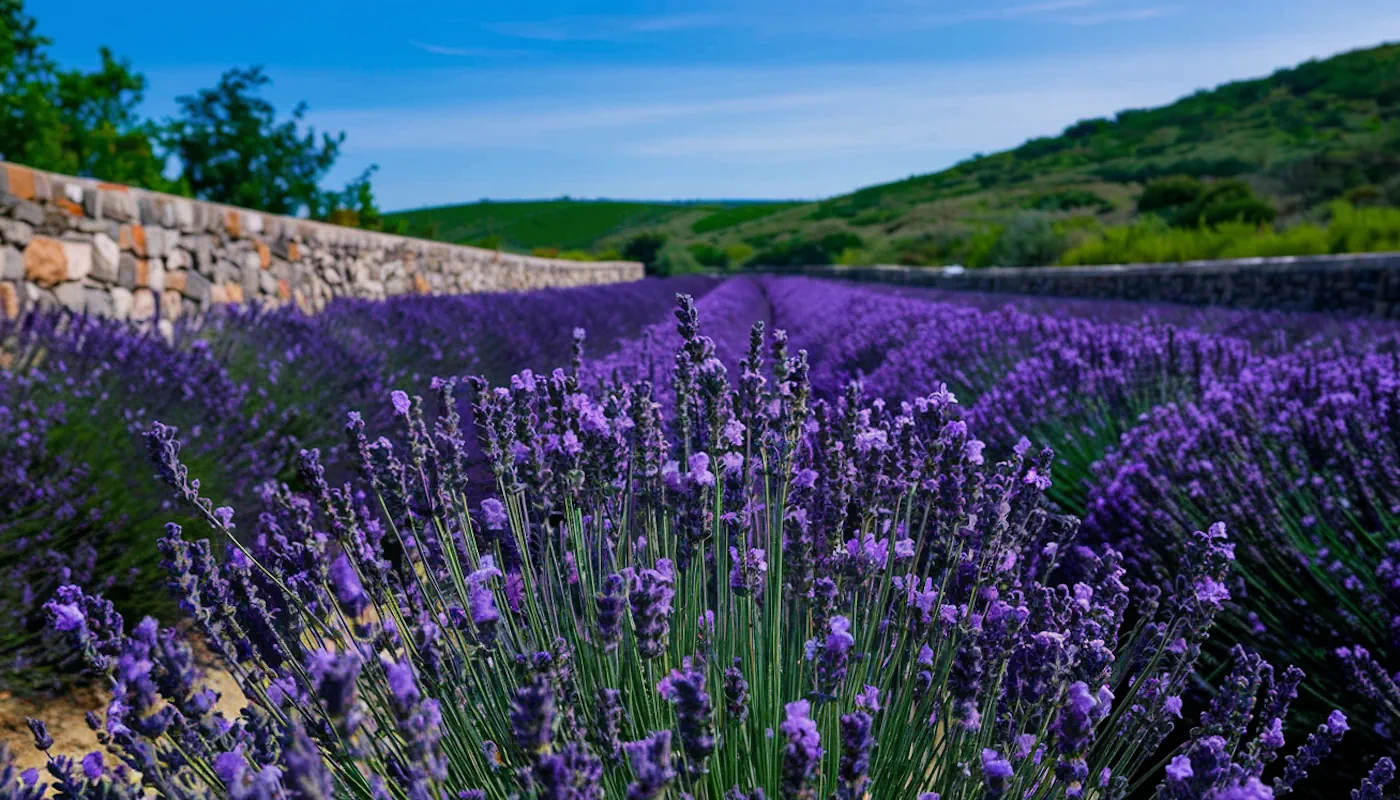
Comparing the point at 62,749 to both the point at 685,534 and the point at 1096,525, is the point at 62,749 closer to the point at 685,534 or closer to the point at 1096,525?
the point at 685,534

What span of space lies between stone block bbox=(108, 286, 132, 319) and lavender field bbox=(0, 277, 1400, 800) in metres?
2.34

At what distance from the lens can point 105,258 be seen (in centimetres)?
542

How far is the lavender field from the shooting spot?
1.00m

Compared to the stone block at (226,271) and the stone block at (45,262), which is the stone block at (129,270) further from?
the stone block at (226,271)

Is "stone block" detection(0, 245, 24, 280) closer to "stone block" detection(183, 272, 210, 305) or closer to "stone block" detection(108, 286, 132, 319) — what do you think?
"stone block" detection(108, 286, 132, 319)

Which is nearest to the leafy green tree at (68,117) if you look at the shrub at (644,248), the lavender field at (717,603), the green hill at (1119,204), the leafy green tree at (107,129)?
the leafy green tree at (107,129)

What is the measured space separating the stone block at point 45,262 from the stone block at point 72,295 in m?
0.04

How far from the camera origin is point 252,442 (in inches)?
150

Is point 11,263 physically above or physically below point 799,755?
above

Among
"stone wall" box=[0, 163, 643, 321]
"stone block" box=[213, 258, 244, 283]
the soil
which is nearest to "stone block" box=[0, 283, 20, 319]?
"stone wall" box=[0, 163, 643, 321]

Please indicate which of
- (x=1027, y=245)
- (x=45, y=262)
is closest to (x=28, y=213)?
(x=45, y=262)

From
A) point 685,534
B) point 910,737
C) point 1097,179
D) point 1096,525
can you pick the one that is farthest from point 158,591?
point 1097,179

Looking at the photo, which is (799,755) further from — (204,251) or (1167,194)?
(1167,194)

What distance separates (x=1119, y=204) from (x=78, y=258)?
42.7m
